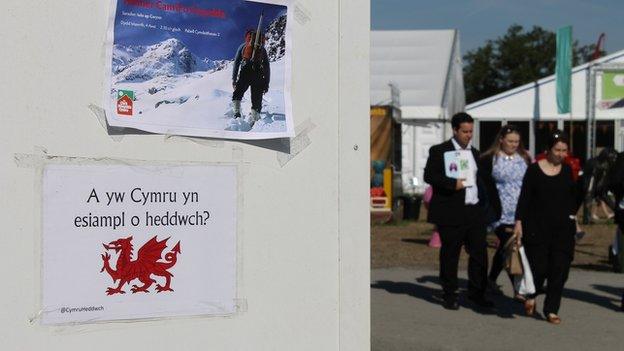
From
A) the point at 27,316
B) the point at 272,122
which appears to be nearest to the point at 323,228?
the point at 272,122

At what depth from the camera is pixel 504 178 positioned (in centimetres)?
980

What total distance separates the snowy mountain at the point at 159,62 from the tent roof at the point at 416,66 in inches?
1039

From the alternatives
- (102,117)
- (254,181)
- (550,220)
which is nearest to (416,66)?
(550,220)

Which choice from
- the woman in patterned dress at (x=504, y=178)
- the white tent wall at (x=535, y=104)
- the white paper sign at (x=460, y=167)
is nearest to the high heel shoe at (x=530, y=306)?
the woman in patterned dress at (x=504, y=178)

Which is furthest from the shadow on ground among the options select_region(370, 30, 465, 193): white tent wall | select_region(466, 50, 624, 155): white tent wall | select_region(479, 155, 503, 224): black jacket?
select_region(466, 50, 624, 155): white tent wall

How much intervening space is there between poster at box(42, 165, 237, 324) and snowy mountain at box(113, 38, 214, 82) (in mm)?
251

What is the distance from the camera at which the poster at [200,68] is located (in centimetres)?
266

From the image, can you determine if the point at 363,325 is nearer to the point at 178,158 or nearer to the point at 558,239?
the point at 178,158

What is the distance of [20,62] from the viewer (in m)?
2.53

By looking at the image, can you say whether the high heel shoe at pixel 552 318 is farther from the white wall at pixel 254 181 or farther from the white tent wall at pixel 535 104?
the white tent wall at pixel 535 104

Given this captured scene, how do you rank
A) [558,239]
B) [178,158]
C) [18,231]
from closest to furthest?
[18,231] → [178,158] → [558,239]

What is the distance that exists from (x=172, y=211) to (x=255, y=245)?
26 cm

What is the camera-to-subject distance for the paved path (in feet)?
25.8

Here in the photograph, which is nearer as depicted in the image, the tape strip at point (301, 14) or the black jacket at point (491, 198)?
the tape strip at point (301, 14)
